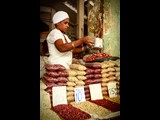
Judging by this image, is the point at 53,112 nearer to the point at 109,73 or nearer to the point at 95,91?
the point at 95,91

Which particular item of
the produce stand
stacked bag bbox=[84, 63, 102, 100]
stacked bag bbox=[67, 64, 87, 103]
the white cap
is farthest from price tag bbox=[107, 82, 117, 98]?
the white cap

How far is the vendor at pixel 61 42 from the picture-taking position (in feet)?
9.73

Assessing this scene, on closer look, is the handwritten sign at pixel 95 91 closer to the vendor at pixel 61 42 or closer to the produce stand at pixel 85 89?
the produce stand at pixel 85 89

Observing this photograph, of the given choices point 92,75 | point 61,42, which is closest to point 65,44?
point 61,42

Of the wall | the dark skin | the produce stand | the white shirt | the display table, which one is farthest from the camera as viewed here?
the wall

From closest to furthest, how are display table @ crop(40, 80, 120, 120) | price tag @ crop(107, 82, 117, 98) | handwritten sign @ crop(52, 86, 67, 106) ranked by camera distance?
display table @ crop(40, 80, 120, 120), handwritten sign @ crop(52, 86, 67, 106), price tag @ crop(107, 82, 117, 98)

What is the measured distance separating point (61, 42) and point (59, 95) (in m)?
0.76

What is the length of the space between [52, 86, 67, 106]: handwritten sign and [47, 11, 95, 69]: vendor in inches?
18.7

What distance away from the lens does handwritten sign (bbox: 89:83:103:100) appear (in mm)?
3135

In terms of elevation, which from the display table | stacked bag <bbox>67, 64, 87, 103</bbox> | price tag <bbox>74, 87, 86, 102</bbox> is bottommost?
the display table

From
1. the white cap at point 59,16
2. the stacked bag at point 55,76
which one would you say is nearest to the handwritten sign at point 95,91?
the stacked bag at point 55,76

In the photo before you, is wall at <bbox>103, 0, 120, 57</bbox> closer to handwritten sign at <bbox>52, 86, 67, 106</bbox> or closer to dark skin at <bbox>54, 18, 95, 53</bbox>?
dark skin at <bbox>54, 18, 95, 53</bbox>
